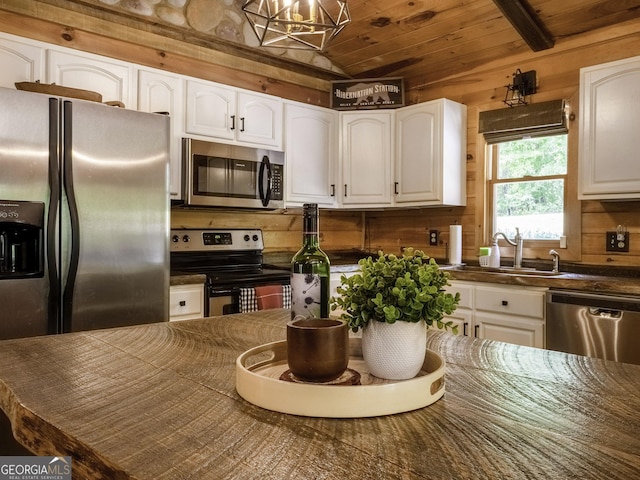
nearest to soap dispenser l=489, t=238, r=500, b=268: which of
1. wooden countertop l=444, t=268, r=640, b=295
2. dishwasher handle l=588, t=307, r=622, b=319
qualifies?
wooden countertop l=444, t=268, r=640, b=295

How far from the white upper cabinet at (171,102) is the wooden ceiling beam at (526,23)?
2051 mm

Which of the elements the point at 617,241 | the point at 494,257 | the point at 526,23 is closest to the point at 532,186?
the point at 494,257

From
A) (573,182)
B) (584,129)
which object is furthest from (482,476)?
(573,182)

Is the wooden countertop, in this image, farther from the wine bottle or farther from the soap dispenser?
the wine bottle

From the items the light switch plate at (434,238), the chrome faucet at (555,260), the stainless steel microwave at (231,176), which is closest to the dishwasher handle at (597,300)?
the chrome faucet at (555,260)

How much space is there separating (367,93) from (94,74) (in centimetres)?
210

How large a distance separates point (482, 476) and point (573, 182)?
322cm

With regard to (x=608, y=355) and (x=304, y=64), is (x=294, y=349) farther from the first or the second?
(x=304, y=64)

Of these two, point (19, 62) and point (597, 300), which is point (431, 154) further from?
point (19, 62)

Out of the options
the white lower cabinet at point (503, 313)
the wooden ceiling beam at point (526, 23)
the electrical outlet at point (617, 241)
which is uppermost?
the wooden ceiling beam at point (526, 23)

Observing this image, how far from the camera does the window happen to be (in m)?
3.49

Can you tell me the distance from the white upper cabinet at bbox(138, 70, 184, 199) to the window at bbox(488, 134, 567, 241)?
229 centimetres

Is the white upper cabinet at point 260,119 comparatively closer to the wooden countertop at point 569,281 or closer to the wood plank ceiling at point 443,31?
the wood plank ceiling at point 443,31

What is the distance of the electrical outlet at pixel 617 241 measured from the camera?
310 cm
